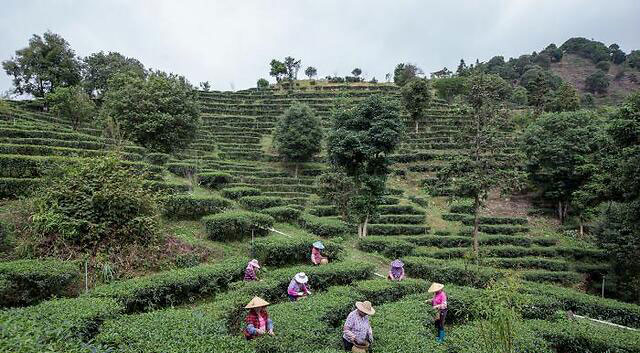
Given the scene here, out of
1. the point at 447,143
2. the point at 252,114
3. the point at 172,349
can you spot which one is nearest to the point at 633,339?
the point at 172,349

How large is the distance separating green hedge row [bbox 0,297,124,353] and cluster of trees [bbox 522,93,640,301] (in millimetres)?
19153

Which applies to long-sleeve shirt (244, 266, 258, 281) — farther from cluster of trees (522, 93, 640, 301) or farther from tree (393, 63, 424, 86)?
tree (393, 63, 424, 86)

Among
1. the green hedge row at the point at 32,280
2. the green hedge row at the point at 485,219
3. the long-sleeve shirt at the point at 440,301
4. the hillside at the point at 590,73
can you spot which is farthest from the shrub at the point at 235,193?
the hillside at the point at 590,73

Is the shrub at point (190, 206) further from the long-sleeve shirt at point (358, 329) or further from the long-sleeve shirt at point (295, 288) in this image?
the long-sleeve shirt at point (358, 329)

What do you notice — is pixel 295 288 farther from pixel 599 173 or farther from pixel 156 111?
pixel 599 173

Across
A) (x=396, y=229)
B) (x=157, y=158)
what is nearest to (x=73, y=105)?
(x=157, y=158)

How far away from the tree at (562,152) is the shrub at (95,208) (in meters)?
25.4

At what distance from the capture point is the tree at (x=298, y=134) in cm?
3444

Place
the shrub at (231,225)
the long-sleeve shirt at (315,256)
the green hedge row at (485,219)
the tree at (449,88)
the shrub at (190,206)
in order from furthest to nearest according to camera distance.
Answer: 1. the tree at (449,88)
2. the green hedge row at (485,219)
3. the shrub at (190,206)
4. the shrub at (231,225)
5. the long-sleeve shirt at (315,256)

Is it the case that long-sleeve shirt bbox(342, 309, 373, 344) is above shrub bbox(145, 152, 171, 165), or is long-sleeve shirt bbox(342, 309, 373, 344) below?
below

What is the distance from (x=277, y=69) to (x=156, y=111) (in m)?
49.7

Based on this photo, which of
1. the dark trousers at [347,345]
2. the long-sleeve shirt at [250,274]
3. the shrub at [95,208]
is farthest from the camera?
the long-sleeve shirt at [250,274]

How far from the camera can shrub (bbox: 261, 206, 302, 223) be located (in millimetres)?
17547

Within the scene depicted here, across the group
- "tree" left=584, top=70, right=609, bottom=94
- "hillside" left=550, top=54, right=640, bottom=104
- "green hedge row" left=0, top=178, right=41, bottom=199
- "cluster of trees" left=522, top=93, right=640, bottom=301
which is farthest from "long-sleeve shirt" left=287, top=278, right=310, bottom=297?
"tree" left=584, top=70, right=609, bottom=94
